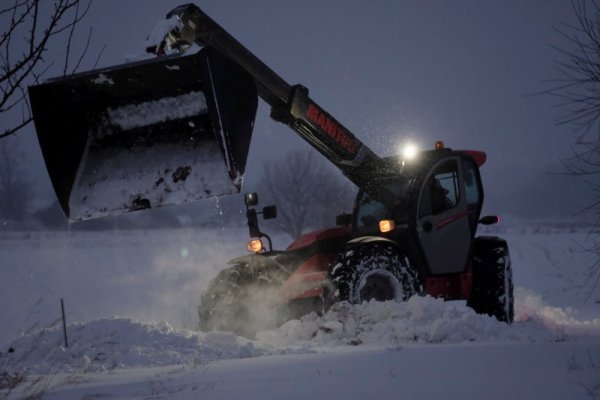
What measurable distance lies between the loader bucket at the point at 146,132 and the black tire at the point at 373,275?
7.52 feet

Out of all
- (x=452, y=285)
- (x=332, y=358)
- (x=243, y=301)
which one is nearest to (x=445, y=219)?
(x=452, y=285)

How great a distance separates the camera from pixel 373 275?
252 inches

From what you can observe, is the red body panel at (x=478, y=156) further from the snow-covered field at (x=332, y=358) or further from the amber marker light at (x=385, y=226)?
the snow-covered field at (x=332, y=358)

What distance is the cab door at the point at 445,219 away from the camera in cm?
717

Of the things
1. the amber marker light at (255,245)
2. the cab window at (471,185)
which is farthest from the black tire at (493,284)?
the amber marker light at (255,245)

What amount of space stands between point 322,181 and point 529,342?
2962cm

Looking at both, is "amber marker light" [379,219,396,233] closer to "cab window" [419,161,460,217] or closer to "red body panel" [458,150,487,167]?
"cab window" [419,161,460,217]

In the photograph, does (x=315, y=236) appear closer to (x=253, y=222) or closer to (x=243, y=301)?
(x=253, y=222)

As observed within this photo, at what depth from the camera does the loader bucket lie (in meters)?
4.36

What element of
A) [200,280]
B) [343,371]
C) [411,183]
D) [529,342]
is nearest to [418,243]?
[411,183]

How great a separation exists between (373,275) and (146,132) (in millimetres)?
3043

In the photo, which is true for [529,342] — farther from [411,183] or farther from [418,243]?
[411,183]

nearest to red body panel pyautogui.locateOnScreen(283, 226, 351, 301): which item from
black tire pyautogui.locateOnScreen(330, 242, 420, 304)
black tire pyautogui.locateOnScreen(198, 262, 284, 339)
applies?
black tire pyautogui.locateOnScreen(198, 262, 284, 339)

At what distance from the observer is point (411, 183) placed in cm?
723
